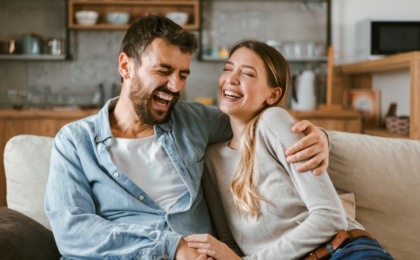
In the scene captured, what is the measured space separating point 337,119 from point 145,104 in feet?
Result: 7.36

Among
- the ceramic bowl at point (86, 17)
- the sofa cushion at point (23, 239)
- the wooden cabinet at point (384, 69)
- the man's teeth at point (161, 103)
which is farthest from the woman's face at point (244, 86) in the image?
the ceramic bowl at point (86, 17)

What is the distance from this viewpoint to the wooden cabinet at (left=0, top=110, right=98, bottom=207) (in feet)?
10.5

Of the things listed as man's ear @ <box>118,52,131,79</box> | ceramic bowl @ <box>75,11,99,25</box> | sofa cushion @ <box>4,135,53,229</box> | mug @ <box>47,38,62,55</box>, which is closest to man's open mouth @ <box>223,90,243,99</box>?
man's ear @ <box>118,52,131,79</box>

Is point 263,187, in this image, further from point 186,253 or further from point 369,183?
point 369,183

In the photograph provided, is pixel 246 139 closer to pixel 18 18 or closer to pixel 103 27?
pixel 103 27

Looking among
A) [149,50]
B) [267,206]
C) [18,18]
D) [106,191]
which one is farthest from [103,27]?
[267,206]

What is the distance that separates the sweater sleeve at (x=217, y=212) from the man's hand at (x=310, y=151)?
1.31 feet

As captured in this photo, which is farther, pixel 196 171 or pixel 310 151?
pixel 196 171

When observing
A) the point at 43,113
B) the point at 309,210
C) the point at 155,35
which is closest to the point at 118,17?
the point at 43,113

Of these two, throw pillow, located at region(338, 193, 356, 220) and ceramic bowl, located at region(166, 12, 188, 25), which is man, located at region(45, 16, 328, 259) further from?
ceramic bowl, located at region(166, 12, 188, 25)

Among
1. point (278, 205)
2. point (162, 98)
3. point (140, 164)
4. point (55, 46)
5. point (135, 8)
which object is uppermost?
Answer: point (135, 8)

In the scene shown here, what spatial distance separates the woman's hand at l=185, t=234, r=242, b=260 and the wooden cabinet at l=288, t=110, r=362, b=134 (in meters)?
2.21

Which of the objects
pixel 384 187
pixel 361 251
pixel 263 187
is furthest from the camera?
pixel 384 187

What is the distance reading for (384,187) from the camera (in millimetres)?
1584
